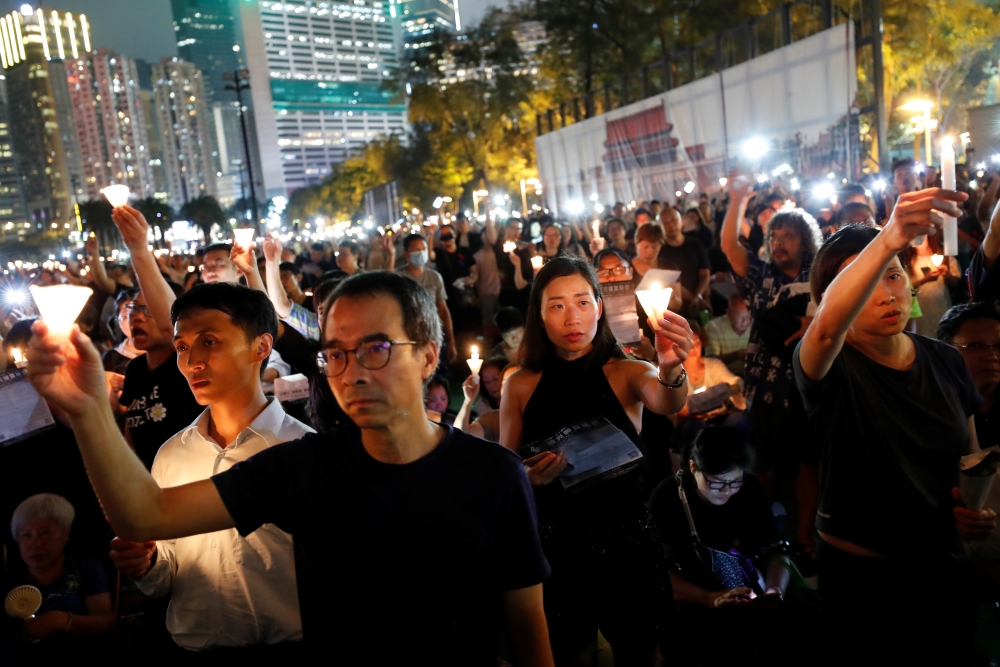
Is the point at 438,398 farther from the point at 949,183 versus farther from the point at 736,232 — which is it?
the point at 949,183

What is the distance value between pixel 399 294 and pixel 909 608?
210 centimetres

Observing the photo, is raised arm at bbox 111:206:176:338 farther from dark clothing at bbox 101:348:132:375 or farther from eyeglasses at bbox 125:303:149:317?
dark clothing at bbox 101:348:132:375

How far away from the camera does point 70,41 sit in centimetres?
17800

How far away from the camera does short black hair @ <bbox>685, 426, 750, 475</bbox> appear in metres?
3.88

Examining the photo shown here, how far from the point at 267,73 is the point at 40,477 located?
17006 cm

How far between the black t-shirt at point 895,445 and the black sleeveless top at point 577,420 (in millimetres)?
730

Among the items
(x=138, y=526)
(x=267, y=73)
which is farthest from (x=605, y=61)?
(x=267, y=73)

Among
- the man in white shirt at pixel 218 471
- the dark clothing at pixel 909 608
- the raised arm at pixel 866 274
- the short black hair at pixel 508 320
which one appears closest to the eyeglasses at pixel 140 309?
the man in white shirt at pixel 218 471

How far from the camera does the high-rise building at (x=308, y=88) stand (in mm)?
159625

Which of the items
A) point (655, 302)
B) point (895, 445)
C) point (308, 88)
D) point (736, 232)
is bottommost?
point (895, 445)

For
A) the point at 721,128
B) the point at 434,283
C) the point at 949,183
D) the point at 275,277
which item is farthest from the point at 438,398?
the point at 721,128

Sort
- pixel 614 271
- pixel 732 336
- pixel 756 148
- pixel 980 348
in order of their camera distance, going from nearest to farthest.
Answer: pixel 980 348, pixel 614 271, pixel 732 336, pixel 756 148

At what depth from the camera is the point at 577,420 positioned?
2.96 metres

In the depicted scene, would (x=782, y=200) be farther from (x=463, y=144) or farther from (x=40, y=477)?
(x=463, y=144)
